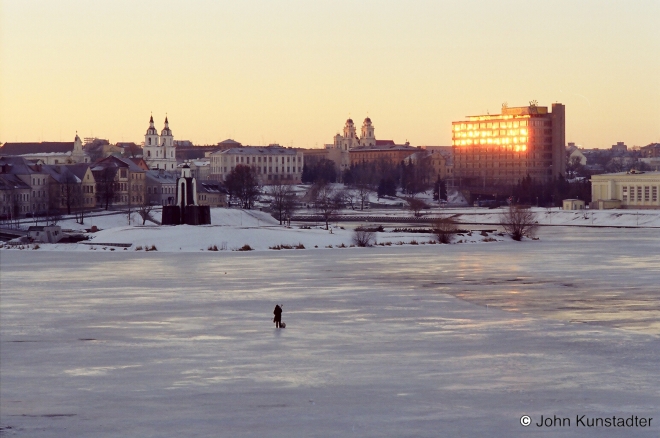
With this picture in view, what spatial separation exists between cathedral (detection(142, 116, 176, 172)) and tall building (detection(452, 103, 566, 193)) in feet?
164

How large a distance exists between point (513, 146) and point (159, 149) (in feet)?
201

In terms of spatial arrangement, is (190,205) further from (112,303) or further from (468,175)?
(468,175)

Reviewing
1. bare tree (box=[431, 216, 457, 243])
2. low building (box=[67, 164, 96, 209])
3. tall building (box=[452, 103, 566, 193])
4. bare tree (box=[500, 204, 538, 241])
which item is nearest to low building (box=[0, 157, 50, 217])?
low building (box=[67, 164, 96, 209])

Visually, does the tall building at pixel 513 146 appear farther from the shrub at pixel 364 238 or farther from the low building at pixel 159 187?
the shrub at pixel 364 238

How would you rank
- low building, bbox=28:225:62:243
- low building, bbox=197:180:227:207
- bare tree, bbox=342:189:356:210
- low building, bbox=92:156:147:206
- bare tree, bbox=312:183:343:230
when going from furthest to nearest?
bare tree, bbox=342:189:356:210
bare tree, bbox=312:183:343:230
low building, bbox=197:180:227:207
low building, bbox=92:156:147:206
low building, bbox=28:225:62:243

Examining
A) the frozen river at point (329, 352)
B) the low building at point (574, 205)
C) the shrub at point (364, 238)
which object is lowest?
the frozen river at point (329, 352)

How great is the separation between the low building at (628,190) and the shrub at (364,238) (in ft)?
172

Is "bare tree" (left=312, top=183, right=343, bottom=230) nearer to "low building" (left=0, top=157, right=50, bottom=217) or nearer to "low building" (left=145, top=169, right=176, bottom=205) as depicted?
"low building" (left=145, top=169, right=176, bottom=205)

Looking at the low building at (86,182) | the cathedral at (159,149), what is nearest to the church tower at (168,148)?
the cathedral at (159,149)

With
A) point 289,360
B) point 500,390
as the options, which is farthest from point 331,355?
point 500,390

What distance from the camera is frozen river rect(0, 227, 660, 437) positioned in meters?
18.1

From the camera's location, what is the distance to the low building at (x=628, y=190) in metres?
116

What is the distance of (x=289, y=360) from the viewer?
2362 centimetres

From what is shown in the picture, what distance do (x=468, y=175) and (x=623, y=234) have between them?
117464 mm
